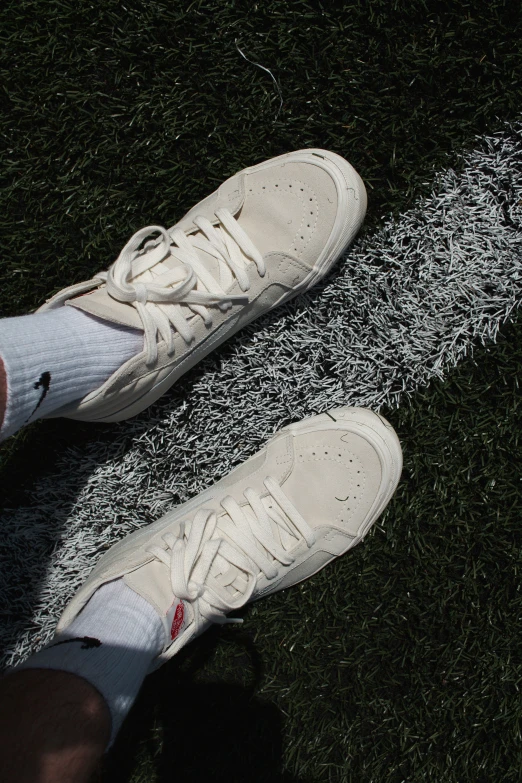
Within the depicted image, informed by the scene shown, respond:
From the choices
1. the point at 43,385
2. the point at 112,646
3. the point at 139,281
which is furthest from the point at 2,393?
the point at 112,646

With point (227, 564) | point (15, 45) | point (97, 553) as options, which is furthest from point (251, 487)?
point (15, 45)

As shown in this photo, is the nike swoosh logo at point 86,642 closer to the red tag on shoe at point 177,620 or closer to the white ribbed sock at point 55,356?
the red tag on shoe at point 177,620

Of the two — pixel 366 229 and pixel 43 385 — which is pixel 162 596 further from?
pixel 366 229

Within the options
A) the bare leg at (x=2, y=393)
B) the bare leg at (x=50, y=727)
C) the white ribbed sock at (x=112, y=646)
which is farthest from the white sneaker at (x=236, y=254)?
the bare leg at (x=50, y=727)

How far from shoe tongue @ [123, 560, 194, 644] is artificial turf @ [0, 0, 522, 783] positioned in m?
0.26

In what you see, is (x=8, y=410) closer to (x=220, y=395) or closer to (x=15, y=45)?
(x=220, y=395)

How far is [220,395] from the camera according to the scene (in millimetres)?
1522

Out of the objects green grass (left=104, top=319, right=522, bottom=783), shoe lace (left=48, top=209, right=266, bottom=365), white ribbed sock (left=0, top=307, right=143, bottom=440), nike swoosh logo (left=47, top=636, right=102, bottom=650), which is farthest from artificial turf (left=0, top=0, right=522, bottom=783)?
nike swoosh logo (left=47, top=636, right=102, bottom=650)

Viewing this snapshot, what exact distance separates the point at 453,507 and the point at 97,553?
105cm

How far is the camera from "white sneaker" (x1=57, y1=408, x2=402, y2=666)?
1403mm

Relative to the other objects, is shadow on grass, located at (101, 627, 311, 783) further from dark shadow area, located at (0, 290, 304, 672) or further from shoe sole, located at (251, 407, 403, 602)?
dark shadow area, located at (0, 290, 304, 672)

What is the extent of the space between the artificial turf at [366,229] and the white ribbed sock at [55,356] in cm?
35

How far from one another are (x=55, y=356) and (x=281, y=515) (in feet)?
2.40

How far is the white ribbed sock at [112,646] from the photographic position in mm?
1104
